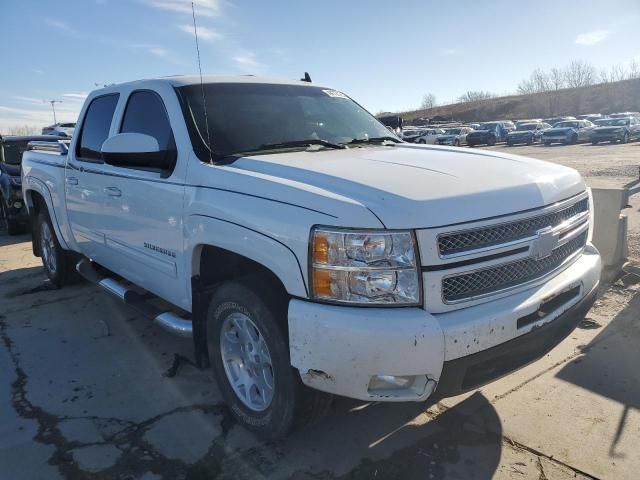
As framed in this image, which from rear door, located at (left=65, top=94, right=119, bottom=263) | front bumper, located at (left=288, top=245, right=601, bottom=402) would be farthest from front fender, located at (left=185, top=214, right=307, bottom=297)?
rear door, located at (left=65, top=94, right=119, bottom=263)

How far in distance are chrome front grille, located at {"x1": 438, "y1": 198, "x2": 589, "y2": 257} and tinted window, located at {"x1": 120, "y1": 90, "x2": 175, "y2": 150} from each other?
1.93 m

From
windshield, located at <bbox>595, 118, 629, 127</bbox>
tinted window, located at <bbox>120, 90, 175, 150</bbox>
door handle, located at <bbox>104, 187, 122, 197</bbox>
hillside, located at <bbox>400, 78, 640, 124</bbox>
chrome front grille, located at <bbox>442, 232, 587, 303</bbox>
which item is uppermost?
hillside, located at <bbox>400, 78, 640, 124</bbox>

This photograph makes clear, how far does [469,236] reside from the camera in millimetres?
2400

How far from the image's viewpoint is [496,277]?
8.25 ft

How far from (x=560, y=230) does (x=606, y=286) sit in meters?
2.99

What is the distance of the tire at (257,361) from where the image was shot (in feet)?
8.51

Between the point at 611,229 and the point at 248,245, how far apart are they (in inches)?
177

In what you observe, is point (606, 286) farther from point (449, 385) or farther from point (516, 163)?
point (449, 385)

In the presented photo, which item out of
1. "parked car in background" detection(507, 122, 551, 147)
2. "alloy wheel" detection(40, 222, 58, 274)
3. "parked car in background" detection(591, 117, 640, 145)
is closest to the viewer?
"alloy wheel" detection(40, 222, 58, 274)

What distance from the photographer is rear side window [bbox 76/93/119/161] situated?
14.6 ft

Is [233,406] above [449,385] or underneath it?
underneath

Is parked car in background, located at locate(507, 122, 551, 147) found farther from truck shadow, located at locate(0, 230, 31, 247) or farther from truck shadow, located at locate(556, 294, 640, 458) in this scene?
truck shadow, located at locate(556, 294, 640, 458)

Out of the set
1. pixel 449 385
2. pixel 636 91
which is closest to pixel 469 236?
pixel 449 385

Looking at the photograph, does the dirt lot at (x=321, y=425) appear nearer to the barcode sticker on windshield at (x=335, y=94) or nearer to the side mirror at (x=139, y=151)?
the side mirror at (x=139, y=151)
